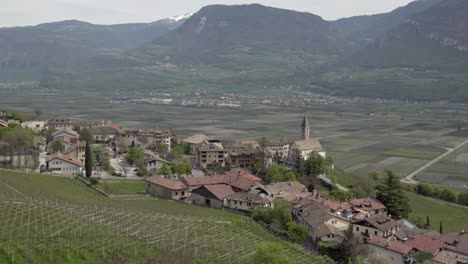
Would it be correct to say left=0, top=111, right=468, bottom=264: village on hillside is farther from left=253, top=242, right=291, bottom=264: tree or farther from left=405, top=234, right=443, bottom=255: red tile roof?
left=253, top=242, right=291, bottom=264: tree

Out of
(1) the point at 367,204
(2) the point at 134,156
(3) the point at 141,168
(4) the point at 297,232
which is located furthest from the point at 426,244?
(2) the point at 134,156

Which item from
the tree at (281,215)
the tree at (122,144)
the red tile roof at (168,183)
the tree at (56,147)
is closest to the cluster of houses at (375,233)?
the tree at (281,215)

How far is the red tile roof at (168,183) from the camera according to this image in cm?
5116

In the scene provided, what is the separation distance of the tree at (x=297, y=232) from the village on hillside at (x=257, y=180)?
0.24 ft

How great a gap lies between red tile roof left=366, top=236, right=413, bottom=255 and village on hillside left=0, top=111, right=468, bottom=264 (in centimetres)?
7

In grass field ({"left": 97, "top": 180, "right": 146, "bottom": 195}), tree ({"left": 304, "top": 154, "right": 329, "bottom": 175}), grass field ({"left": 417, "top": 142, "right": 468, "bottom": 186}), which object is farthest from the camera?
grass field ({"left": 417, "top": 142, "right": 468, "bottom": 186})

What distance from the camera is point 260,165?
6481 centimetres

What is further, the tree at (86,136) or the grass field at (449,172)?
the tree at (86,136)

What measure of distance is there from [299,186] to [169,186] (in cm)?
1292

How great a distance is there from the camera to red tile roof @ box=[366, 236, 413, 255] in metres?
37.2

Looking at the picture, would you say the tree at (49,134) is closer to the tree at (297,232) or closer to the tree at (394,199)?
the tree at (297,232)

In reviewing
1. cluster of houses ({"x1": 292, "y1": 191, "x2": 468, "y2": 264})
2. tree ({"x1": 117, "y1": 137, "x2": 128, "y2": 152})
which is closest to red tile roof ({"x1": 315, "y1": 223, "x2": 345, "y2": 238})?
cluster of houses ({"x1": 292, "y1": 191, "x2": 468, "y2": 264})

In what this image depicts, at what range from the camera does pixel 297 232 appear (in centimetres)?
4084

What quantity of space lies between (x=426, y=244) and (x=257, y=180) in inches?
878
